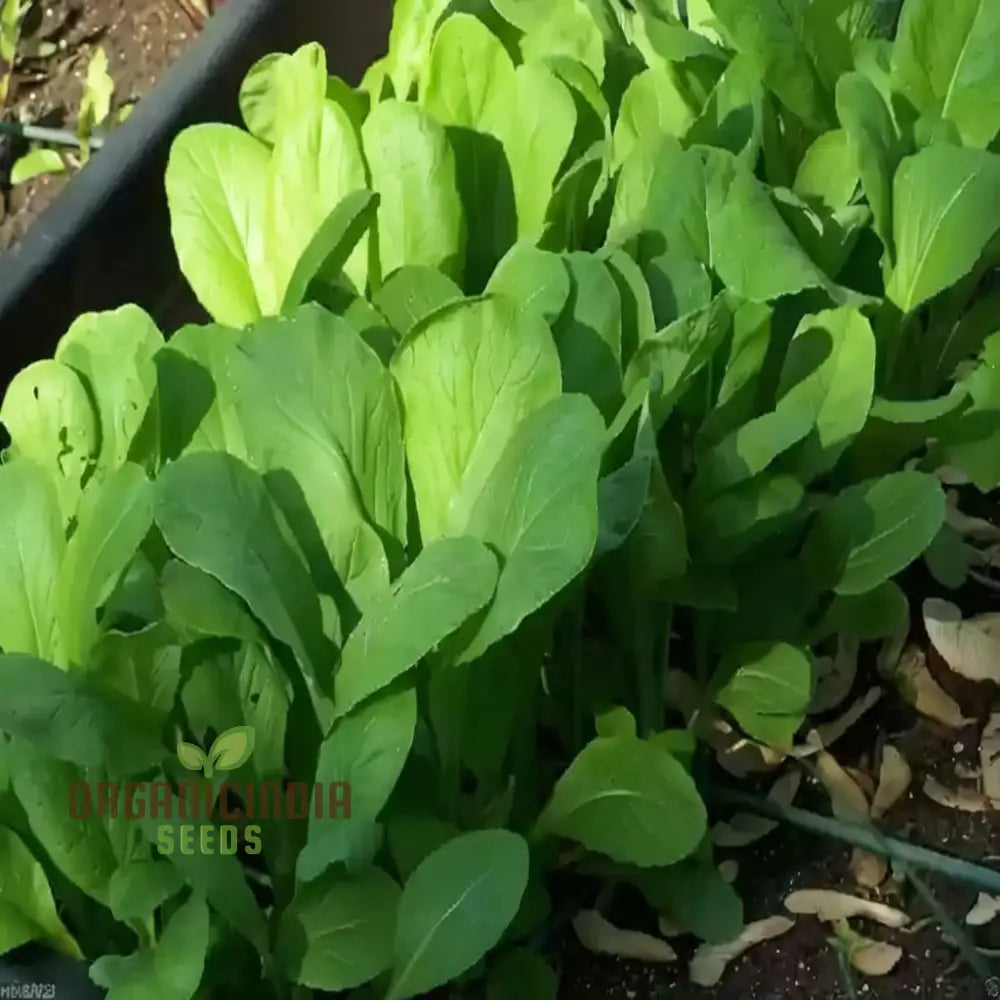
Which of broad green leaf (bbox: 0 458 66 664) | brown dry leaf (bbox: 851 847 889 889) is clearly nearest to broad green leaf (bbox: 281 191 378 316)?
broad green leaf (bbox: 0 458 66 664)

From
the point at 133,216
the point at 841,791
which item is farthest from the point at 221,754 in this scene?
the point at 133,216

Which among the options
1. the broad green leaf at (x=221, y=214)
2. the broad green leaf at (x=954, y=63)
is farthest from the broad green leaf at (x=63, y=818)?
the broad green leaf at (x=954, y=63)

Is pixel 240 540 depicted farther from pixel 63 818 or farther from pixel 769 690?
pixel 769 690

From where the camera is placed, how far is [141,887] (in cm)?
41

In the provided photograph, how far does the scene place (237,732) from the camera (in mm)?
440

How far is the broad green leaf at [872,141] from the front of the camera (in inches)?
20.5

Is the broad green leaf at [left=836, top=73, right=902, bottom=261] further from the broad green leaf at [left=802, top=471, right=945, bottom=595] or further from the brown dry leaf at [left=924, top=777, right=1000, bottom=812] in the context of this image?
the brown dry leaf at [left=924, top=777, right=1000, bottom=812]

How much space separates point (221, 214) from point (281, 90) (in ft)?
0.20

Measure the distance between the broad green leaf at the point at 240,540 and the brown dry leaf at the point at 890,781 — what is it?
0.26m

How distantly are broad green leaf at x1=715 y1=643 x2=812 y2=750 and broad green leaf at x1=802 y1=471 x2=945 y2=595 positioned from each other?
0.12ft

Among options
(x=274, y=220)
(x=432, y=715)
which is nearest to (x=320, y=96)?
(x=274, y=220)

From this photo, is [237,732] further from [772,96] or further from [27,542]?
[772,96]

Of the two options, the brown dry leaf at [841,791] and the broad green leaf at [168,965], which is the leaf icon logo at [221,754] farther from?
the brown dry leaf at [841,791]

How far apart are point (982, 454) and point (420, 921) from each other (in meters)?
0.30
